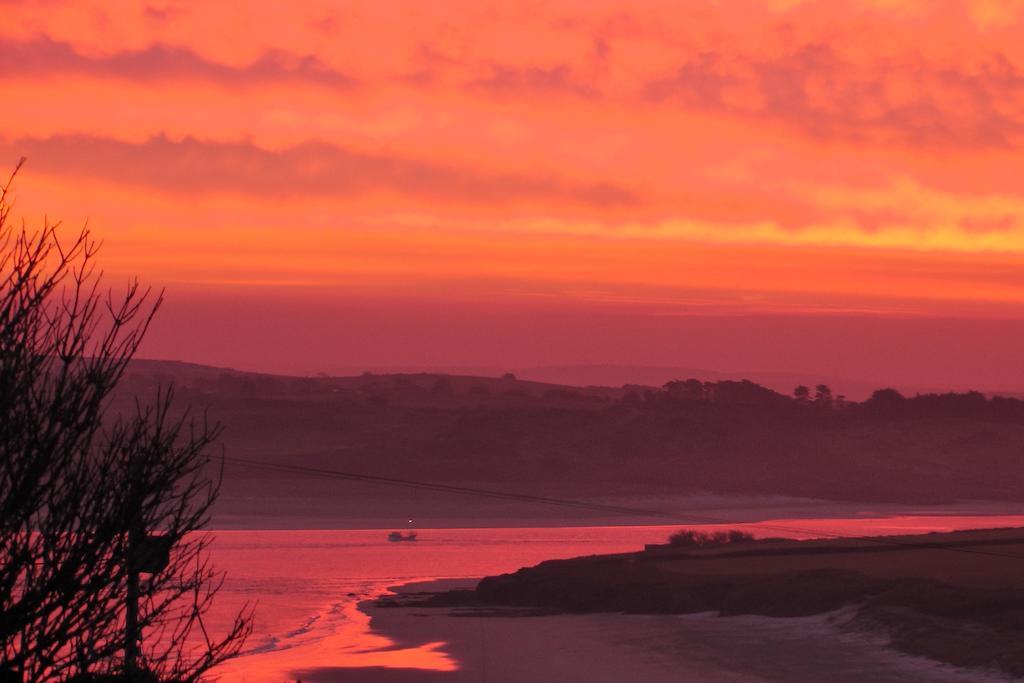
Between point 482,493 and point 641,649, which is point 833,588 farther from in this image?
point 482,493

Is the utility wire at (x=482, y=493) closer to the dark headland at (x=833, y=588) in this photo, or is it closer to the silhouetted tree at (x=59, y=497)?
the dark headland at (x=833, y=588)

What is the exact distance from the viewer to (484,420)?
11481cm

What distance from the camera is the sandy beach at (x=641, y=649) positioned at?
92.4 feet

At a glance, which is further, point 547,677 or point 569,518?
point 569,518

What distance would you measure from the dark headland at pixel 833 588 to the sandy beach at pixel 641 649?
0.64 m

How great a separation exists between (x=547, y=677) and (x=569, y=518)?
53.7 meters

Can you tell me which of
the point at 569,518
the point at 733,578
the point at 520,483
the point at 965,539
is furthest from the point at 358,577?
the point at 520,483

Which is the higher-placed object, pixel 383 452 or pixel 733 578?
pixel 383 452

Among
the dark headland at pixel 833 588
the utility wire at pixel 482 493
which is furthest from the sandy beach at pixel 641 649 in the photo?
the utility wire at pixel 482 493

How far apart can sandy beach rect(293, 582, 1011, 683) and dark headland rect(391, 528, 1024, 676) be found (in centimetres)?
64

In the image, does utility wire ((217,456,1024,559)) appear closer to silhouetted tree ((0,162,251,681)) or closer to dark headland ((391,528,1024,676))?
dark headland ((391,528,1024,676))

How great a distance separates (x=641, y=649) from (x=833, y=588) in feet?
21.0

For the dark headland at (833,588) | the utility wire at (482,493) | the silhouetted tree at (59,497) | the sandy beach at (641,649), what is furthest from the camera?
the utility wire at (482,493)

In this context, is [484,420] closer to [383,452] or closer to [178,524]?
[383,452]
